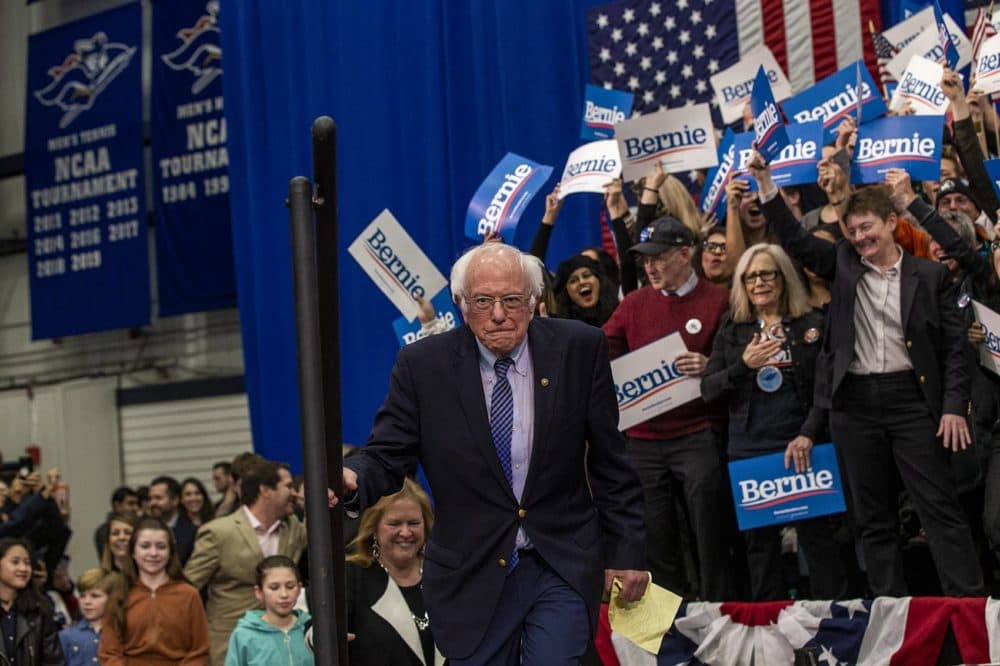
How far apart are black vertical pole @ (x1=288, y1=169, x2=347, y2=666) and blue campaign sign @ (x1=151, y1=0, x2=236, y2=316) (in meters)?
13.4

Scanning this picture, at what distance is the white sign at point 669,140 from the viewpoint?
7438 mm

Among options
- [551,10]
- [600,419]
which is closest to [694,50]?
[551,10]

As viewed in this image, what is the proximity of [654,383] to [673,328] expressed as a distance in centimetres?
33

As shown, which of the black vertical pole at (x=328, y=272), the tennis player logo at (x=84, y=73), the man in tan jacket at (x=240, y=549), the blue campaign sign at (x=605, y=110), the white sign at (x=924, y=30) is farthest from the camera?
the tennis player logo at (x=84, y=73)

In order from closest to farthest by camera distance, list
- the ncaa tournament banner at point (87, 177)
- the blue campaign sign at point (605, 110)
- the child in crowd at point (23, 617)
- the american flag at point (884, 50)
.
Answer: the child in crowd at point (23, 617) < the american flag at point (884, 50) < the blue campaign sign at point (605, 110) < the ncaa tournament banner at point (87, 177)

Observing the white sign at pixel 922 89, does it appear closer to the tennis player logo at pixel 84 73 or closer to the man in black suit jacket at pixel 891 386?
the man in black suit jacket at pixel 891 386

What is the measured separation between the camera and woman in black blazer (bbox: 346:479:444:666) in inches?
185

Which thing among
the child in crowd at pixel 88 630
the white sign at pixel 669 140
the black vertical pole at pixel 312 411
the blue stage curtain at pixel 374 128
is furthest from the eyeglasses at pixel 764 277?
the blue stage curtain at pixel 374 128

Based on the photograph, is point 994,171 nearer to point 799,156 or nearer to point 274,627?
point 799,156

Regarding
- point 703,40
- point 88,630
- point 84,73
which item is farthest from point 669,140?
point 84,73

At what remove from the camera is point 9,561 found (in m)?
7.21

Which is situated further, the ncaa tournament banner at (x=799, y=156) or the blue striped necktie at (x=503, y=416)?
the ncaa tournament banner at (x=799, y=156)

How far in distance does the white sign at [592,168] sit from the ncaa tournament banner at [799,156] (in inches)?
40.4

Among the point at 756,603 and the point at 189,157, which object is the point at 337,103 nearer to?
the point at 189,157
